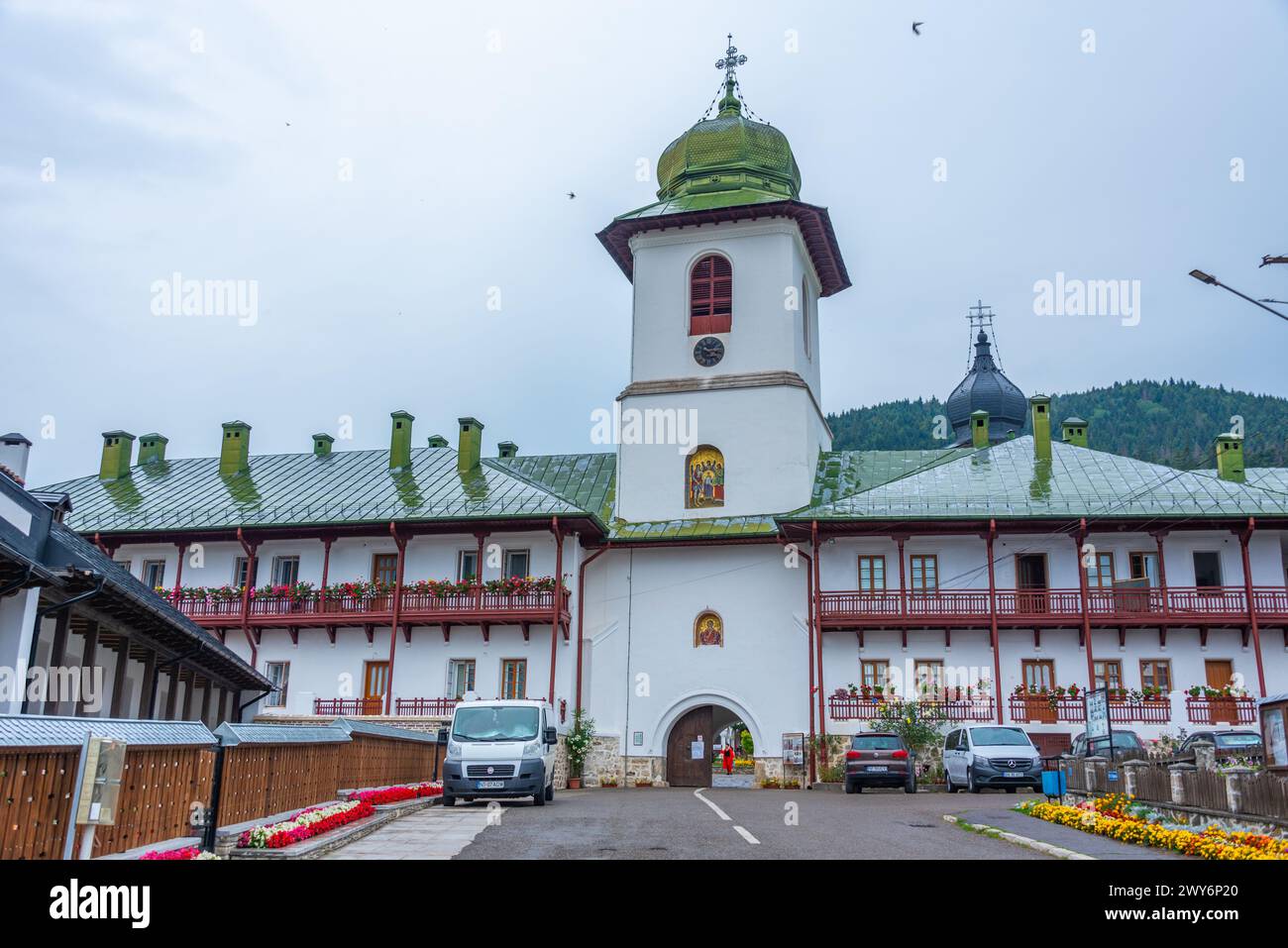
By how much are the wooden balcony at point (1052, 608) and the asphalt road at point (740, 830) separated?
8.75m

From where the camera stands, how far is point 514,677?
35031mm

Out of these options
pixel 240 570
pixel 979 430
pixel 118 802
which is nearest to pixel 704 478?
pixel 979 430

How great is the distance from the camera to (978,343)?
59.6 m

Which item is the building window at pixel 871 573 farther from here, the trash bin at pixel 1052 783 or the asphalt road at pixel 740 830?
the trash bin at pixel 1052 783

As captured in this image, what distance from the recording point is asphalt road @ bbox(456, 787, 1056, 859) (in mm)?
12133

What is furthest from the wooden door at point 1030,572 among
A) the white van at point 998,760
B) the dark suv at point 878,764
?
the white van at point 998,760

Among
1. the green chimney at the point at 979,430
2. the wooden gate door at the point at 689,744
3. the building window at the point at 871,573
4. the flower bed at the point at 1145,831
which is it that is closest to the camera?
the flower bed at the point at 1145,831

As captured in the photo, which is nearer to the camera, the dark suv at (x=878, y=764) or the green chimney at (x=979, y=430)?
the dark suv at (x=878, y=764)

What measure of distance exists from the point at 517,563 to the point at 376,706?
19.1 feet

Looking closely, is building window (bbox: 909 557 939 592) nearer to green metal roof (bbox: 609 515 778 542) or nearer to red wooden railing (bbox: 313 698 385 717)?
green metal roof (bbox: 609 515 778 542)

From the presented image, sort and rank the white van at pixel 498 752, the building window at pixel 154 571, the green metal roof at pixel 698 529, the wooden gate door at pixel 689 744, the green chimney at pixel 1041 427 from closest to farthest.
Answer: the white van at pixel 498 752 → the wooden gate door at pixel 689 744 → the green metal roof at pixel 698 529 → the green chimney at pixel 1041 427 → the building window at pixel 154 571

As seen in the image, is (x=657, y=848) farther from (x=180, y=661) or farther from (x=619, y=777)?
(x=619, y=777)

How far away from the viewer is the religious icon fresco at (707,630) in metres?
35.1
